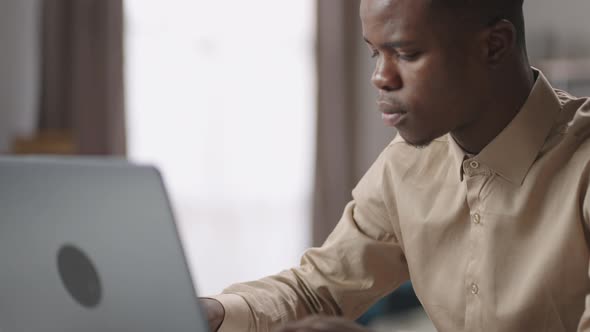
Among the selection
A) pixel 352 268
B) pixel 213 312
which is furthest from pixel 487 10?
pixel 213 312

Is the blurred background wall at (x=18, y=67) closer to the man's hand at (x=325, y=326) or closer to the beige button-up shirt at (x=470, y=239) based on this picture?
the beige button-up shirt at (x=470, y=239)

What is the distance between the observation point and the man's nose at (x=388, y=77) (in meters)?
1.03

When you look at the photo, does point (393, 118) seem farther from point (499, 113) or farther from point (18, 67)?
point (18, 67)

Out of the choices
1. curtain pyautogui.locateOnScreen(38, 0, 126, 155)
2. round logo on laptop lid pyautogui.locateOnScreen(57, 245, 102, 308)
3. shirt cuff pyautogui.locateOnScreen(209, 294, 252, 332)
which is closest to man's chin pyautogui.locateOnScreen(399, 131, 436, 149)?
shirt cuff pyautogui.locateOnScreen(209, 294, 252, 332)

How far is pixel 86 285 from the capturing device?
2.43ft

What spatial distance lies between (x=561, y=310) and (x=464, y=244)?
0.17 meters

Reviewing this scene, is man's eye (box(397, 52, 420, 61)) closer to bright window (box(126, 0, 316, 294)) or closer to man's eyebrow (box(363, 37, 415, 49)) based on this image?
man's eyebrow (box(363, 37, 415, 49))

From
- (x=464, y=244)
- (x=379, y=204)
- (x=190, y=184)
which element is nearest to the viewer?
(x=464, y=244)

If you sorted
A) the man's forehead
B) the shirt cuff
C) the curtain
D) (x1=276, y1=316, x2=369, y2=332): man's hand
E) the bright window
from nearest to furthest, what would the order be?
1. (x1=276, y1=316, x2=369, y2=332): man's hand
2. the man's forehead
3. the shirt cuff
4. the curtain
5. the bright window

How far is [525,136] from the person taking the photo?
42.3 inches

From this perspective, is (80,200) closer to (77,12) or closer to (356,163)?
(77,12)

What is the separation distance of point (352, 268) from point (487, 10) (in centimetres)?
45

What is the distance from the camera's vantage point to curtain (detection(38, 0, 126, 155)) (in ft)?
→ 13.7

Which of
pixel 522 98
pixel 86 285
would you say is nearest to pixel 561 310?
pixel 522 98
